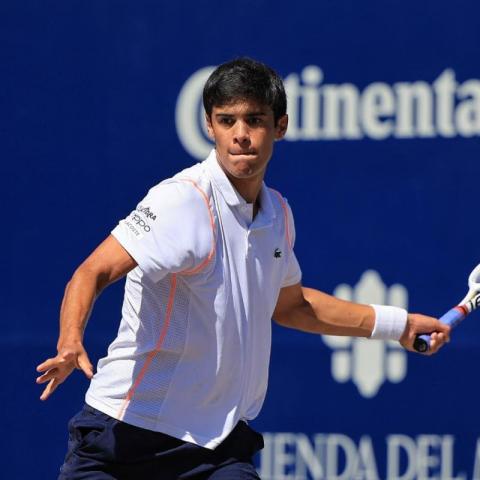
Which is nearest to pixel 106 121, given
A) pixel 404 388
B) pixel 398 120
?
pixel 398 120

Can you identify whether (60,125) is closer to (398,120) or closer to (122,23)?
(122,23)

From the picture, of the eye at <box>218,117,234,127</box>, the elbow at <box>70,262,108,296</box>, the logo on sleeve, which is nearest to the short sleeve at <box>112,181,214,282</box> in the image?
the logo on sleeve

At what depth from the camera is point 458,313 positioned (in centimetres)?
371

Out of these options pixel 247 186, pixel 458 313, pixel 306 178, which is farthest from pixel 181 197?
pixel 306 178

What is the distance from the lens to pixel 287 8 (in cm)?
468

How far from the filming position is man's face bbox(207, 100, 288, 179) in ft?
10.2

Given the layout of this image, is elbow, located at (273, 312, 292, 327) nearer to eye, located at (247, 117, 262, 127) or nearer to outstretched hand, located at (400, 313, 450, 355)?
outstretched hand, located at (400, 313, 450, 355)

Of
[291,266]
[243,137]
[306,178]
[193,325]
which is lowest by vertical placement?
[193,325]

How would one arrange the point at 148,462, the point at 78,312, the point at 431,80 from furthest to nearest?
the point at 431,80, the point at 148,462, the point at 78,312

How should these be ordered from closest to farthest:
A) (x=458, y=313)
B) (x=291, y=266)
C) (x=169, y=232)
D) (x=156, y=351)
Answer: (x=169, y=232), (x=156, y=351), (x=291, y=266), (x=458, y=313)

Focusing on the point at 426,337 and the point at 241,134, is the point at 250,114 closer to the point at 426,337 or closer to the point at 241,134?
the point at 241,134

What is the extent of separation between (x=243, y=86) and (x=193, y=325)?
0.61 meters

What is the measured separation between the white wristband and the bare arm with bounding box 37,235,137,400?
91cm

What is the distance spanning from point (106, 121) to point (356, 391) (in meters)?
1.40
